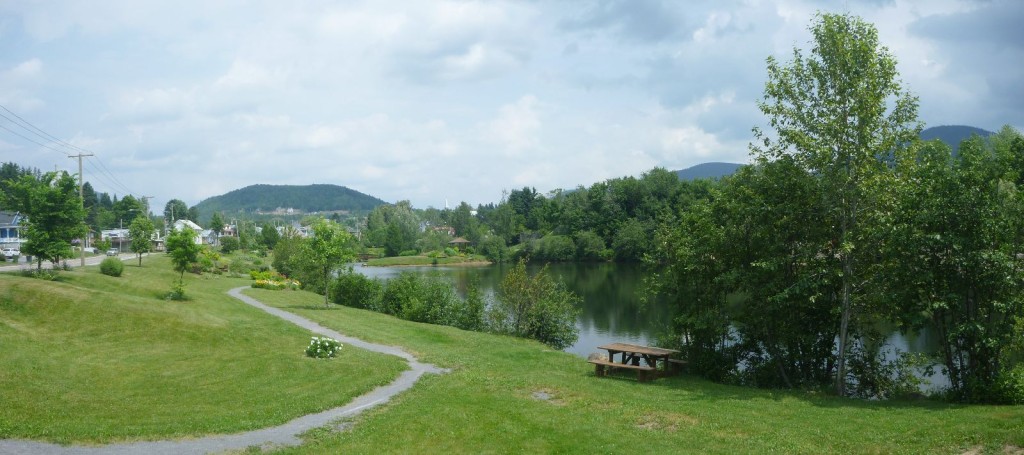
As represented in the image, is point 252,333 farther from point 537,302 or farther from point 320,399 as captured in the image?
point 537,302

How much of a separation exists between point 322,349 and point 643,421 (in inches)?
439

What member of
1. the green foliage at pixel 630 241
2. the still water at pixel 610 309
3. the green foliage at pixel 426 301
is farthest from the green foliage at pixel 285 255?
the green foliage at pixel 630 241

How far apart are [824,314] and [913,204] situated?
4.54 metres

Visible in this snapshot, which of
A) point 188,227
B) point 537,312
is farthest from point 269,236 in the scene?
point 537,312

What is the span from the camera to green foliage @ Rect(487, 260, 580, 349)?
113 feet

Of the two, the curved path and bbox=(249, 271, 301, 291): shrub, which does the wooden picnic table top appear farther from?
bbox=(249, 271, 301, 291): shrub

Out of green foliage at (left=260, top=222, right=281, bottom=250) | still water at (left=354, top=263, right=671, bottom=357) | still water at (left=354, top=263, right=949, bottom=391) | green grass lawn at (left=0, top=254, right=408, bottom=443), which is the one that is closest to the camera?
green grass lawn at (left=0, top=254, right=408, bottom=443)

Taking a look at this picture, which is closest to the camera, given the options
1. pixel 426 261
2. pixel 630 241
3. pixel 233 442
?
pixel 233 442

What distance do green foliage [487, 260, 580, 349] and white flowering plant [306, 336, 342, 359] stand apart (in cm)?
1417

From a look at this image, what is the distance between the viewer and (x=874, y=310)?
62.8 feet

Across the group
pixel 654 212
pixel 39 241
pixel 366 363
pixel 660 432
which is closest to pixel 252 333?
pixel 366 363

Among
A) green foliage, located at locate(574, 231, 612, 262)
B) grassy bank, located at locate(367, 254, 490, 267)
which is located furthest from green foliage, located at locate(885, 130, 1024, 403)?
grassy bank, located at locate(367, 254, 490, 267)

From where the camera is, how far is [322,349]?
21.2 m

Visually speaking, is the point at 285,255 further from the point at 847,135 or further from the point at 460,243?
the point at 460,243
